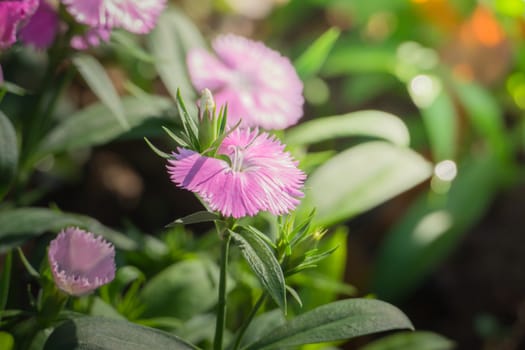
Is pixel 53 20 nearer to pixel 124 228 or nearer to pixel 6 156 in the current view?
pixel 6 156

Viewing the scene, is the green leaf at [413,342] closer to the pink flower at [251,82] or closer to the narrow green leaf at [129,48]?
the pink flower at [251,82]

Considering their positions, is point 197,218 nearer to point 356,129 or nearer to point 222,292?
point 222,292

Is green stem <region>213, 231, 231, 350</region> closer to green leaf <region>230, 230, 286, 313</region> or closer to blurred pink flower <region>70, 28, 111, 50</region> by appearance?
green leaf <region>230, 230, 286, 313</region>

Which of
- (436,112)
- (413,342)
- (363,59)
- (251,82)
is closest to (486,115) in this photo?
(436,112)

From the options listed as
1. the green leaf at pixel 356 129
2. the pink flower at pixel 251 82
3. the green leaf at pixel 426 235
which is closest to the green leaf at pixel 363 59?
the green leaf at pixel 426 235

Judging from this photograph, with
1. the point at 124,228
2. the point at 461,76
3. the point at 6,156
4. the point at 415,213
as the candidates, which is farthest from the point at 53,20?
the point at 461,76
